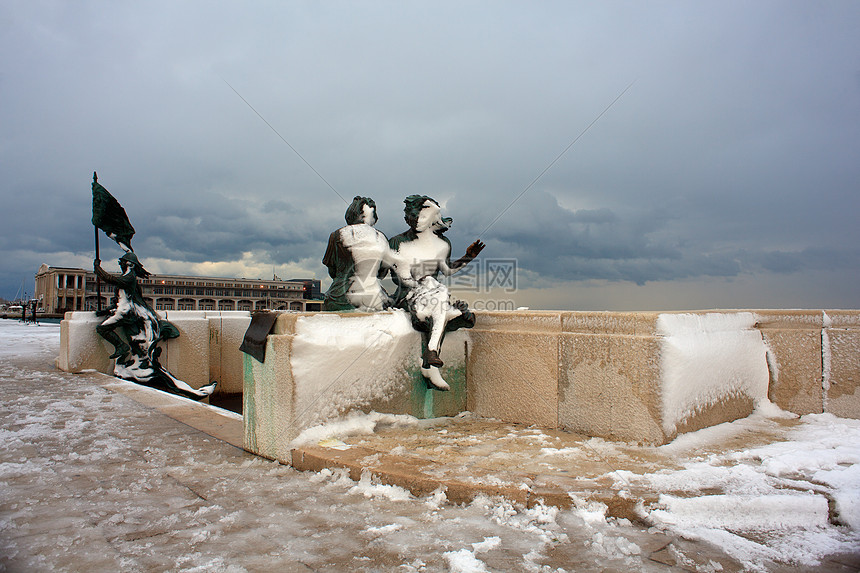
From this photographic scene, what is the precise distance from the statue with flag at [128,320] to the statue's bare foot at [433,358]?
23.7 feet

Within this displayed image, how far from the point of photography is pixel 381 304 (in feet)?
15.0

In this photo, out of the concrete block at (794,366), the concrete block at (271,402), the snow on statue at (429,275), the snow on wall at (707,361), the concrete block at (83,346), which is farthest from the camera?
the concrete block at (83,346)

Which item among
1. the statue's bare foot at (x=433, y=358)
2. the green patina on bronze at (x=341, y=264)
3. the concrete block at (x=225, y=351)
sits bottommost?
the concrete block at (x=225, y=351)

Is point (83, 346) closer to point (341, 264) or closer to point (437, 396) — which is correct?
point (341, 264)

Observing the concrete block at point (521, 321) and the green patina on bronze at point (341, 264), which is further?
the green patina on bronze at point (341, 264)

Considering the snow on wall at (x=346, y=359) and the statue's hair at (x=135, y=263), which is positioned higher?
the statue's hair at (x=135, y=263)

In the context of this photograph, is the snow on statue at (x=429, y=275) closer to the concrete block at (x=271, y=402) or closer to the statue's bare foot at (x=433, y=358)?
the statue's bare foot at (x=433, y=358)

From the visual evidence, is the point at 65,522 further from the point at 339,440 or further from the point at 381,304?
the point at 381,304

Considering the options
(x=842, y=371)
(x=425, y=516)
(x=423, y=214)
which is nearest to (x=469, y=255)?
(x=423, y=214)

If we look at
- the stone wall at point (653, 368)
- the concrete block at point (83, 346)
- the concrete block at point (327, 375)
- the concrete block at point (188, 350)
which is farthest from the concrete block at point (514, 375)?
the concrete block at point (83, 346)

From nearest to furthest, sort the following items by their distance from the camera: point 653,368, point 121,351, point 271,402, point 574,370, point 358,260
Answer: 1. point 653,368
2. point 271,402
3. point 574,370
4. point 358,260
5. point 121,351

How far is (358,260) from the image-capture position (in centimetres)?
446

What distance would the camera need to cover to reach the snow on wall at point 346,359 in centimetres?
343

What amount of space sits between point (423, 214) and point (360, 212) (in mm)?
594
